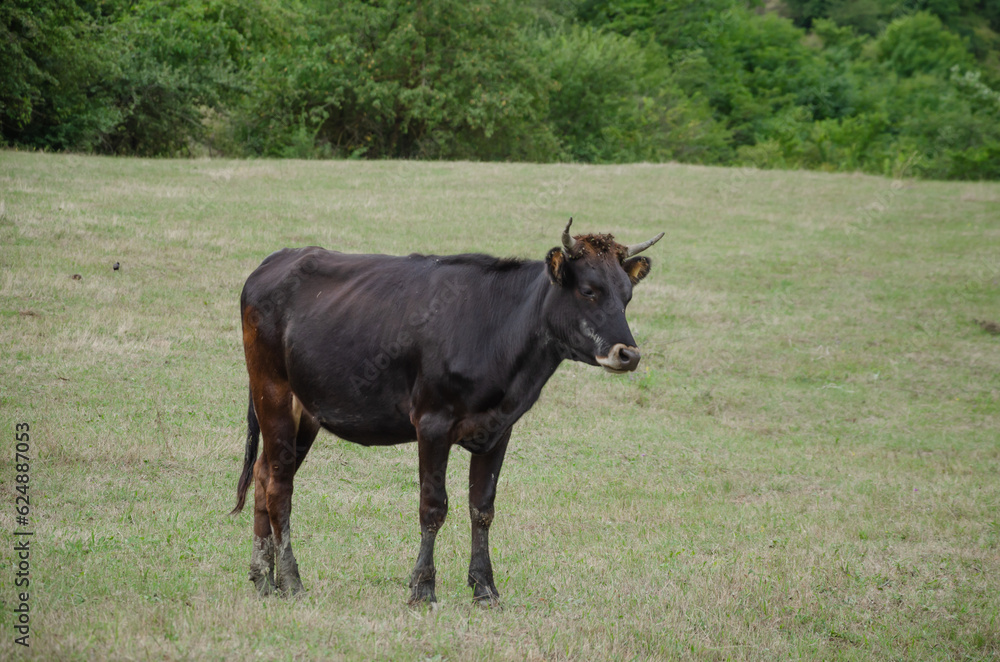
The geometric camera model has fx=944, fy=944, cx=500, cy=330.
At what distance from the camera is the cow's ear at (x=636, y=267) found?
6930 mm

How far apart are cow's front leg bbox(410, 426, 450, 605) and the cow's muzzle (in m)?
1.24

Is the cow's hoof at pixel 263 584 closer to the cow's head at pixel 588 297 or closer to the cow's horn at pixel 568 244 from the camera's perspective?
the cow's head at pixel 588 297

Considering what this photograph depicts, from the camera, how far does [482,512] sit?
6.91 meters

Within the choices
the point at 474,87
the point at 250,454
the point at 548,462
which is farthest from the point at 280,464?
the point at 474,87

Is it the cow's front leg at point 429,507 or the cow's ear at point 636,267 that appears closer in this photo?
the cow's front leg at point 429,507

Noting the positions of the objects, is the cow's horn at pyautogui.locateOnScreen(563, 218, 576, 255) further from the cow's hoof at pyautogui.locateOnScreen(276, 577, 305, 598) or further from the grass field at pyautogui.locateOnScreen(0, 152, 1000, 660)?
the cow's hoof at pyautogui.locateOnScreen(276, 577, 305, 598)

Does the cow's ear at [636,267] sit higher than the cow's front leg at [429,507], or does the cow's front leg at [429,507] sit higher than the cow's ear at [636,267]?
the cow's ear at [636,267]

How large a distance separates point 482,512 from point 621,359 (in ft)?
5.27

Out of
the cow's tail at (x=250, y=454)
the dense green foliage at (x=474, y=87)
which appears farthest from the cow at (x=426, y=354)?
the dense green foliage at (x=474, y=87)

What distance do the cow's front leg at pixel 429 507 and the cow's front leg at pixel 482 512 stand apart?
1.10 feet

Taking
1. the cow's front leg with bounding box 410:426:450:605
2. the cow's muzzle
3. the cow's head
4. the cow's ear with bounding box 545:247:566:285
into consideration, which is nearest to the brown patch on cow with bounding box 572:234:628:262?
the cow's head

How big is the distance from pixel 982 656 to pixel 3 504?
26.3 ft

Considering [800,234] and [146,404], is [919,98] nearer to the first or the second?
[800,234]

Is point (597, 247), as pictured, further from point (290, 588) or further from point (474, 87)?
point (474, 87)
